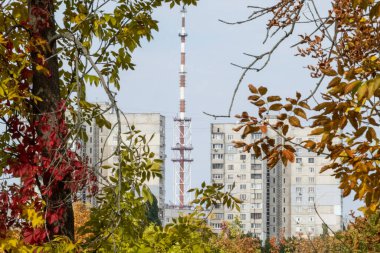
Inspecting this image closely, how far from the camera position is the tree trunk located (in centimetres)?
788

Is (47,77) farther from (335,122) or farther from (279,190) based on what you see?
(279,190)

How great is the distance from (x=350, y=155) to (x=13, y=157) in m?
3.59

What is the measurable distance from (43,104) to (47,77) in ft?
0.94

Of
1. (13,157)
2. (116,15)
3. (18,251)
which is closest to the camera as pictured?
(18,251)

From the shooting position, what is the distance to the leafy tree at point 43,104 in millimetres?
7215

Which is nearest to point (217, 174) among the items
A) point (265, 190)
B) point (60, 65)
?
point (265, 190)

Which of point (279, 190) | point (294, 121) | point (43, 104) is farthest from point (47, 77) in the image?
point (279, 190)

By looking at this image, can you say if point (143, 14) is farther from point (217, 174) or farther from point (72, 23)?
point (217, 174)

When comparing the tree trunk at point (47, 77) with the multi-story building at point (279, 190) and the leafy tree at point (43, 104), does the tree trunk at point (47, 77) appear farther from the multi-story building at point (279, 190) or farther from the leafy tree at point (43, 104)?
the multi-story building at point (279, 190)

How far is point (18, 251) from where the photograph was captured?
698 cm

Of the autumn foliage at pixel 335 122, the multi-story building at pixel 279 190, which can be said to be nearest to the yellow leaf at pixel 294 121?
the autumn foliage at pixel 335 122

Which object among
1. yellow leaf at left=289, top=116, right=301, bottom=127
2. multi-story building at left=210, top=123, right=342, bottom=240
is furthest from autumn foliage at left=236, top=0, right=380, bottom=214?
multi-story building at left=210, top=123, right=342, bottom=240

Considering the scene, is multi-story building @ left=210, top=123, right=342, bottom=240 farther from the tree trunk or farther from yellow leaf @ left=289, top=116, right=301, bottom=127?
yellow leaf @ left=289, top=116, right=301, bottom=127

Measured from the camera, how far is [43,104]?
26.5 ft
